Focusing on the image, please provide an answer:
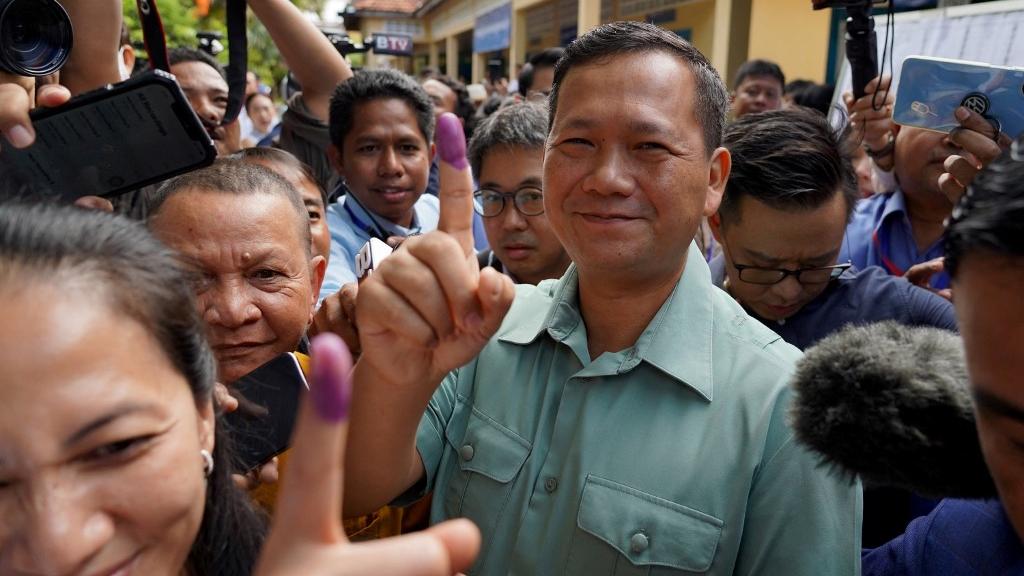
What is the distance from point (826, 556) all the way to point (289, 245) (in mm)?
1248

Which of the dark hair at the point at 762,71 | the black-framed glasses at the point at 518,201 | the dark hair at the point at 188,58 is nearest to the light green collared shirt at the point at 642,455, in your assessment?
the black-framed glasses at the point at 518,201

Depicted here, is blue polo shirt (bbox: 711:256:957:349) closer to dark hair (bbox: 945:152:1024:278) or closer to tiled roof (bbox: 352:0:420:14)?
dark hair (bbox: 945:152:1024:278)

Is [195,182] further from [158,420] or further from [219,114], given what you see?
[219,114]

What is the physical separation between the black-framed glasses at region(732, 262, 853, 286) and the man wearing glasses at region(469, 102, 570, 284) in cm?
75

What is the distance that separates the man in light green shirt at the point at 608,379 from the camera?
1188 mm

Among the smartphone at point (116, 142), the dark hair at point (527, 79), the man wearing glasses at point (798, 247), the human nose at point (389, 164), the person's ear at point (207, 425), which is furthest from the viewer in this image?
the dark hair at point (527, 79)

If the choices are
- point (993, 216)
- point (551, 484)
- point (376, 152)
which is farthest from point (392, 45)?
point (993, 216)

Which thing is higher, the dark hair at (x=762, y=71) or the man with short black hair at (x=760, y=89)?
the dark hair at (x=762, y=71)

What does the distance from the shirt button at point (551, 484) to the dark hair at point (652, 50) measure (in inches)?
28.1

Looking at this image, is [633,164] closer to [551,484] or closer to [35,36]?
[551,484]

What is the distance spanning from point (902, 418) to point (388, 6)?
2816 centimetres

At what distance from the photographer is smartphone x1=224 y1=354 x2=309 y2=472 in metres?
1.35

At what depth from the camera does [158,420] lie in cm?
92

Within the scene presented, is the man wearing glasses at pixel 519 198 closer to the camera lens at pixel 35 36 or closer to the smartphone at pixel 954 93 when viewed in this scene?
the smartphone at pixel 954 93
